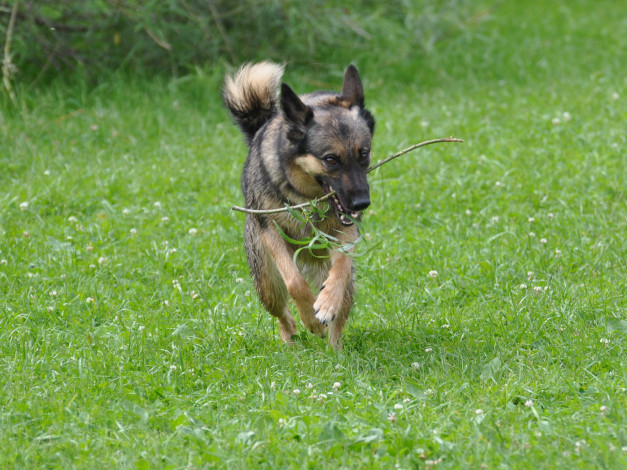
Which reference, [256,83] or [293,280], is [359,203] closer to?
[293,280]

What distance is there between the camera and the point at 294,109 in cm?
510

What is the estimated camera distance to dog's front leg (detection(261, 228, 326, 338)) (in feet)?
17.0

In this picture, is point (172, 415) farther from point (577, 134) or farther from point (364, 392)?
point (577, 134)

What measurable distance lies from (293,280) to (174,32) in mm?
6331

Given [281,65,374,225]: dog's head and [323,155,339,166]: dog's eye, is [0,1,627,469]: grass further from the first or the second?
[323,155,339,166]: dog's eye

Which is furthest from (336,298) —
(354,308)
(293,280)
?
(354,308)

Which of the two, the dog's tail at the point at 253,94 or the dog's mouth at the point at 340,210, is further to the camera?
the dog's tail at the point at 253,94

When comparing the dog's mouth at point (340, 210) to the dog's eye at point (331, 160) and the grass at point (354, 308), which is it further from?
the grass at point (354, 308)

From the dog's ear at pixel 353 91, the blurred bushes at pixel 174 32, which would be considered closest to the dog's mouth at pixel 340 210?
the dog's ear at pixel 353 91

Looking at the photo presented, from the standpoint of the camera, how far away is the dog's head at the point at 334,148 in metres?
4.91

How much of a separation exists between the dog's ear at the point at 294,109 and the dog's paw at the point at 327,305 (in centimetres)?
103

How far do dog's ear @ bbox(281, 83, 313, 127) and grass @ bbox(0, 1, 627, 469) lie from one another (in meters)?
1.37

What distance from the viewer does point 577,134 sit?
348 inches

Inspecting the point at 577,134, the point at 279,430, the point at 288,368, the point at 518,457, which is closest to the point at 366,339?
the point at 288,368
